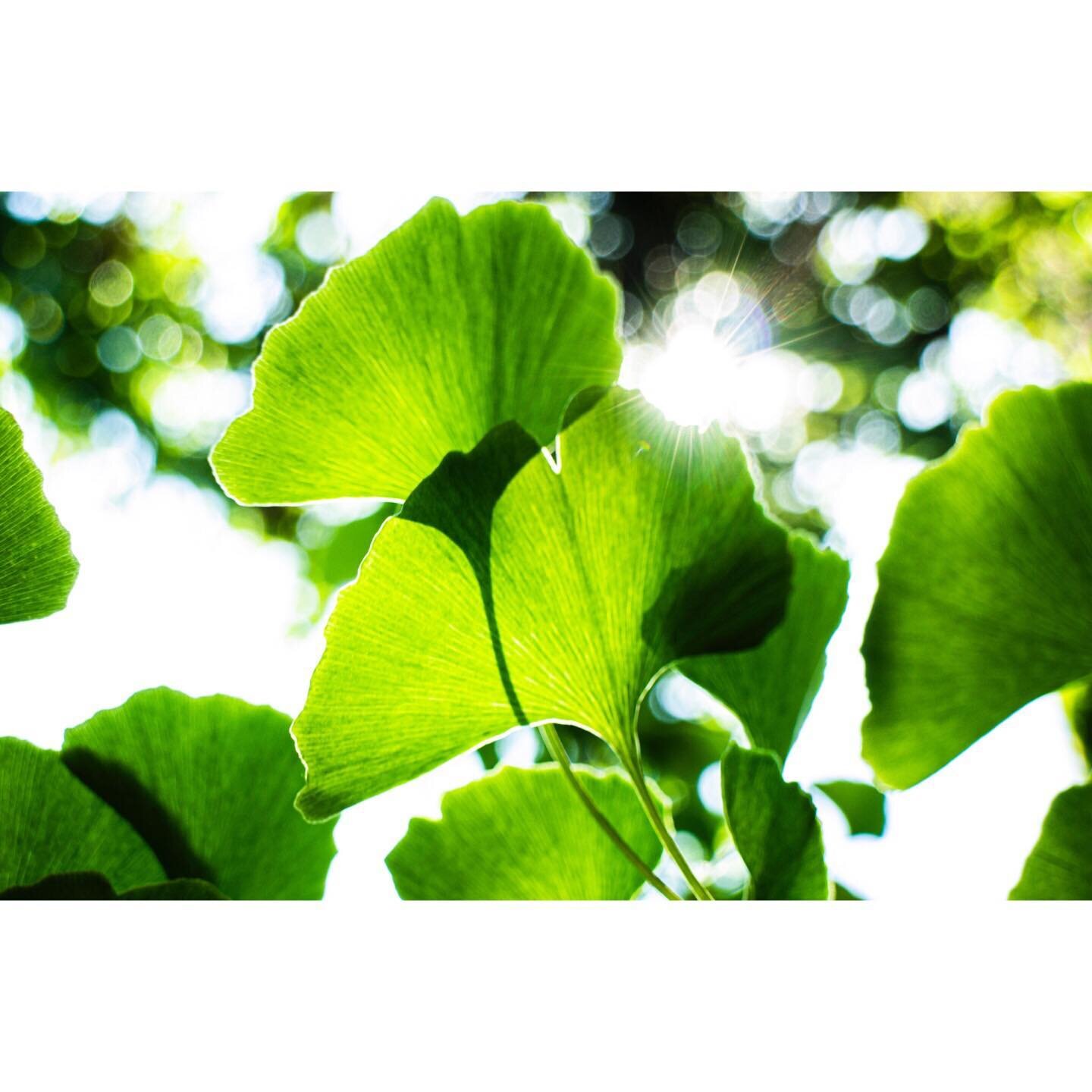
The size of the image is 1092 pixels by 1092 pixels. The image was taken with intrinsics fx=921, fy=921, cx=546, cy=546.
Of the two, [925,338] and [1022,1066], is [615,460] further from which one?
[925,338]

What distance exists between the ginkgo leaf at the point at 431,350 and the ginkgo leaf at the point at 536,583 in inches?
1.5

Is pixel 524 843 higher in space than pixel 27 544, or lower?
lower

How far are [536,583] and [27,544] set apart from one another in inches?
6.2

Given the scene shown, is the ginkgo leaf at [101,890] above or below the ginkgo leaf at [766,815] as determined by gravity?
below

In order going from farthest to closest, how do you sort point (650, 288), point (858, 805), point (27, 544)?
1. point (650, 288)
2. point (858, 805)
3. point (27, 544)

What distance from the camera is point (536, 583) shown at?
0.96 feet

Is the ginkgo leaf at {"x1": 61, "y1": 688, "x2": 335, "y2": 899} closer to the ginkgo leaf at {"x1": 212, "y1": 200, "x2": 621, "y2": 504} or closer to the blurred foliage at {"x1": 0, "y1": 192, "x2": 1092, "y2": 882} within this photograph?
the ginkgo leaf at {"x1": 212, "y1": 200, "x2": 621, "y2": 504}

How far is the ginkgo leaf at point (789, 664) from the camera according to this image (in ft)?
1.12

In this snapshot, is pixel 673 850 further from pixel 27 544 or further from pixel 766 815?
pixel 27 544

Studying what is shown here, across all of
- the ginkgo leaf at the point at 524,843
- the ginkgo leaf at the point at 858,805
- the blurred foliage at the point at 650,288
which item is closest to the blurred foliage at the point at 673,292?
the blurred foliage at the point at 650,288

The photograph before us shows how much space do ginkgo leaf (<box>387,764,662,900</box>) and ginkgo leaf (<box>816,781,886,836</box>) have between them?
171 mm

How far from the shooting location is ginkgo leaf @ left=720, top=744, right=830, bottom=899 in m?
0.28

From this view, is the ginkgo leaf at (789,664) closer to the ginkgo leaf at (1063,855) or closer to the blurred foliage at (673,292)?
the ginkgo leaf at (1063,855)

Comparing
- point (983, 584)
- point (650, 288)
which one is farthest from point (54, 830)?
point (650, 288)
